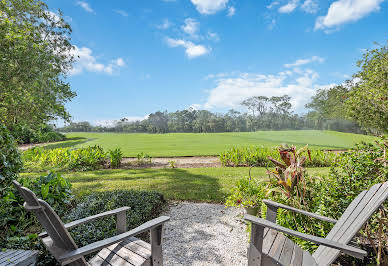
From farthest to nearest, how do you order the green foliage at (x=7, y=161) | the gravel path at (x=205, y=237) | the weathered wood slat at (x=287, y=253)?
the green foliage at (x=7, y=161)
the gravel path at (x=205, y=237)
the weathered wood slat at (x=287, y=253)

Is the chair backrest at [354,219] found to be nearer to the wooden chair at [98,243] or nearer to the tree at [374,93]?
the wooden chair at [98,243]

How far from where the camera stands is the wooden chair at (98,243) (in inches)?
51.9

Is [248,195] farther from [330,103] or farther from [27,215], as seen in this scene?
[330,103]

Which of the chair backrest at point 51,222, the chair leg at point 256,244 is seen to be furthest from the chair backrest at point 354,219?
the chair backrest at point 51,222

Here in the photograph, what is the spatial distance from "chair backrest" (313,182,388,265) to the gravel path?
108cm

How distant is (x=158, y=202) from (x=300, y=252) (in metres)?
2.75

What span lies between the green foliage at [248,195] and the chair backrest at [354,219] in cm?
149

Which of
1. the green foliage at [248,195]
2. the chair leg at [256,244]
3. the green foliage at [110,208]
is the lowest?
the green foliage at [110,208]

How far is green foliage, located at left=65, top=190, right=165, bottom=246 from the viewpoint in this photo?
2.68 m

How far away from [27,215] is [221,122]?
34.0 meters

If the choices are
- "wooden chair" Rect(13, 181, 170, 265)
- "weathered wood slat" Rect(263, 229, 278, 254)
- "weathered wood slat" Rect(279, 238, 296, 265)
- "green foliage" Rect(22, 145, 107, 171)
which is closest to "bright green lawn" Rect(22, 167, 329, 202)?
"green foliage" Rect(22, 145, 107, 171)

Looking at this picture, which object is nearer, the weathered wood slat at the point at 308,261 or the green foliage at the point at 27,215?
the weathered wood slat at the point at 308,261

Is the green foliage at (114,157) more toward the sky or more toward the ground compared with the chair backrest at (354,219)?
more toward the ground

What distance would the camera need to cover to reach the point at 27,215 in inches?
129
